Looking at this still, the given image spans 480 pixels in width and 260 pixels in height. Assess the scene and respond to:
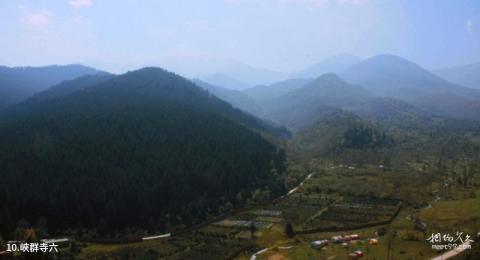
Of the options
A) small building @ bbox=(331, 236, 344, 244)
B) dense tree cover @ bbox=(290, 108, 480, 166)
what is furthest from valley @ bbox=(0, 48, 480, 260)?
dense tree cover @ bbox=(290, 108, 480, 166)

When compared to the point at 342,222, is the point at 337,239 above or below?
below

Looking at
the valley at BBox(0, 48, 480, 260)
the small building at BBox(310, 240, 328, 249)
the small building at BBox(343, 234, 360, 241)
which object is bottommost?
the small building at BBox(310, 240, 328, 249)

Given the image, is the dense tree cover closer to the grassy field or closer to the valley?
the valley

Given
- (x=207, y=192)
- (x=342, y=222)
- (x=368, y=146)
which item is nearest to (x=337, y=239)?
(x=342, y=222)

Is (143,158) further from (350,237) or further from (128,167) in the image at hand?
(350,237)

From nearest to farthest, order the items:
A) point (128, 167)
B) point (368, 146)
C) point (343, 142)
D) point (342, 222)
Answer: point (342, 222) → point (128, 167) → point (343, 142) → point (368, 146)

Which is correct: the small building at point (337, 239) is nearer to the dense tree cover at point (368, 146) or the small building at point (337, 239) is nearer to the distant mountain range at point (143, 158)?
the distant mountain range at point (143, 158)

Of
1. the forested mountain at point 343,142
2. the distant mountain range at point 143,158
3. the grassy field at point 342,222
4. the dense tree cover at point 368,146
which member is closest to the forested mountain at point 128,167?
the distant mountain range at point 143,158

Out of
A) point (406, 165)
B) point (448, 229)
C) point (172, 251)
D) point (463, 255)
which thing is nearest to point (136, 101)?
point (406, 165)
